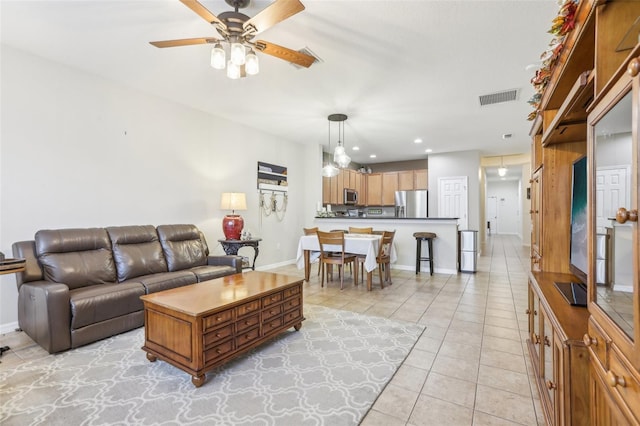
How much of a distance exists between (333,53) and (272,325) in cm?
263

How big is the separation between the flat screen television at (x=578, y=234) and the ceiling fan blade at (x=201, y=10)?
97.4 inches

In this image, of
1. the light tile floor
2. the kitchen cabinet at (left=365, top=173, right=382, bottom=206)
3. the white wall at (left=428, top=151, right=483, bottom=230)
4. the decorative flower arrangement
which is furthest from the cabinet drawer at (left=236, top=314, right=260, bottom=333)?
the kitchen cabinet at (left=365, top=173, right=382, bottom=206)

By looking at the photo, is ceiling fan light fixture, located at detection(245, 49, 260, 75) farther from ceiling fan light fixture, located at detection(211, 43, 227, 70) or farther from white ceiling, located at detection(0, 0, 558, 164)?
white ceiling, located at detection(0, 0, 558, 164)

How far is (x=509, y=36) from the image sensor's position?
2.66m

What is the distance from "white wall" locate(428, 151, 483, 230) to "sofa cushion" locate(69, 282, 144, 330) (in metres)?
6.91

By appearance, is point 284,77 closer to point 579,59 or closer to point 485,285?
point 579,59

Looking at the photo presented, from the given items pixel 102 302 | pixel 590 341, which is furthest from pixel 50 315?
pixel 590 341

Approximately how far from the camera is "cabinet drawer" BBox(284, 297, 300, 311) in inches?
106

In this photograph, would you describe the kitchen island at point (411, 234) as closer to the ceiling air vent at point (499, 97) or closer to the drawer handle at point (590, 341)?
the ceiling air vent at point (499, 97)

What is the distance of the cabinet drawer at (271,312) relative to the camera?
8.11 ft

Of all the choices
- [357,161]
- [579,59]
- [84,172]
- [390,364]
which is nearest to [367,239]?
[390,364]

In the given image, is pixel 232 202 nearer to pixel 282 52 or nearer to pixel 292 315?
pixel 292 315

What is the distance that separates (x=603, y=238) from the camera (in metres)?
1.04

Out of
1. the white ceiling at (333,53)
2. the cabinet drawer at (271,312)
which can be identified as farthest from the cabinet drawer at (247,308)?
the white ceiling at (333,53)
